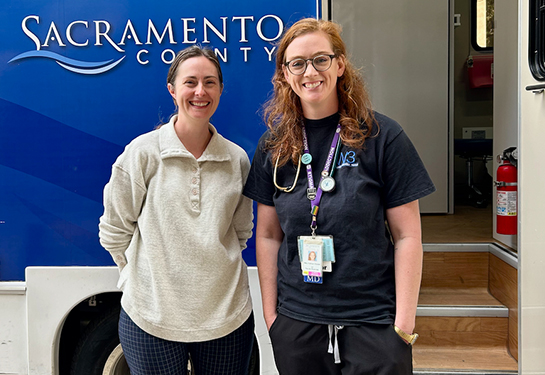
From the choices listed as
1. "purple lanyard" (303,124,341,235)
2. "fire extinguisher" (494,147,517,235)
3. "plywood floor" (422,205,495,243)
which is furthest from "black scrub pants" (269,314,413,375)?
"plywood floor" (422,205,495,243)

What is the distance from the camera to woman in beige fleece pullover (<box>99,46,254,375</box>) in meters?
1.45

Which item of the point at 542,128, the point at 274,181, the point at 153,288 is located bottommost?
the point at 153,288

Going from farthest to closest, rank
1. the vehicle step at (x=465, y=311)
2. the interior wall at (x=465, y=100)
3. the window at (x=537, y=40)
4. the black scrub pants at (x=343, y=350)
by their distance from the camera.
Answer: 1. the interior wall at (x=465, y=100)
2. the vehicle step at (x=465, y=311)
3. the window at (x=537, y=40)
4. the black scrub pants at (x=343, y=350)

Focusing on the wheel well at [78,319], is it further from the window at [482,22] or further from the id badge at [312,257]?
the window at [482,22]

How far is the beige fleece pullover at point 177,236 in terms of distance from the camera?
1.45 metres

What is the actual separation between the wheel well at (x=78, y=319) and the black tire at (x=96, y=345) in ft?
0.14

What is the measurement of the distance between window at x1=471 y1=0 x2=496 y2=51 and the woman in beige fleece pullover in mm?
4921

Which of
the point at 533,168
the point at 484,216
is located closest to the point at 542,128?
the point at 533,168

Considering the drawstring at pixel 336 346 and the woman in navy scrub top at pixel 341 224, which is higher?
the woman in navy scrub top at pixel 341 224

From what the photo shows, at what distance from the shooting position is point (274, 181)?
1404mm

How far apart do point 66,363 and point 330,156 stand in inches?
70.2

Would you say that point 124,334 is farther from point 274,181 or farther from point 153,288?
point 274,181

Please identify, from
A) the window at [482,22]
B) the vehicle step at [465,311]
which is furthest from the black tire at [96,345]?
the window at [482,22]

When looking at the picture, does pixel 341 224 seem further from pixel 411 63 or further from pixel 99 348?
pixel 411 63
